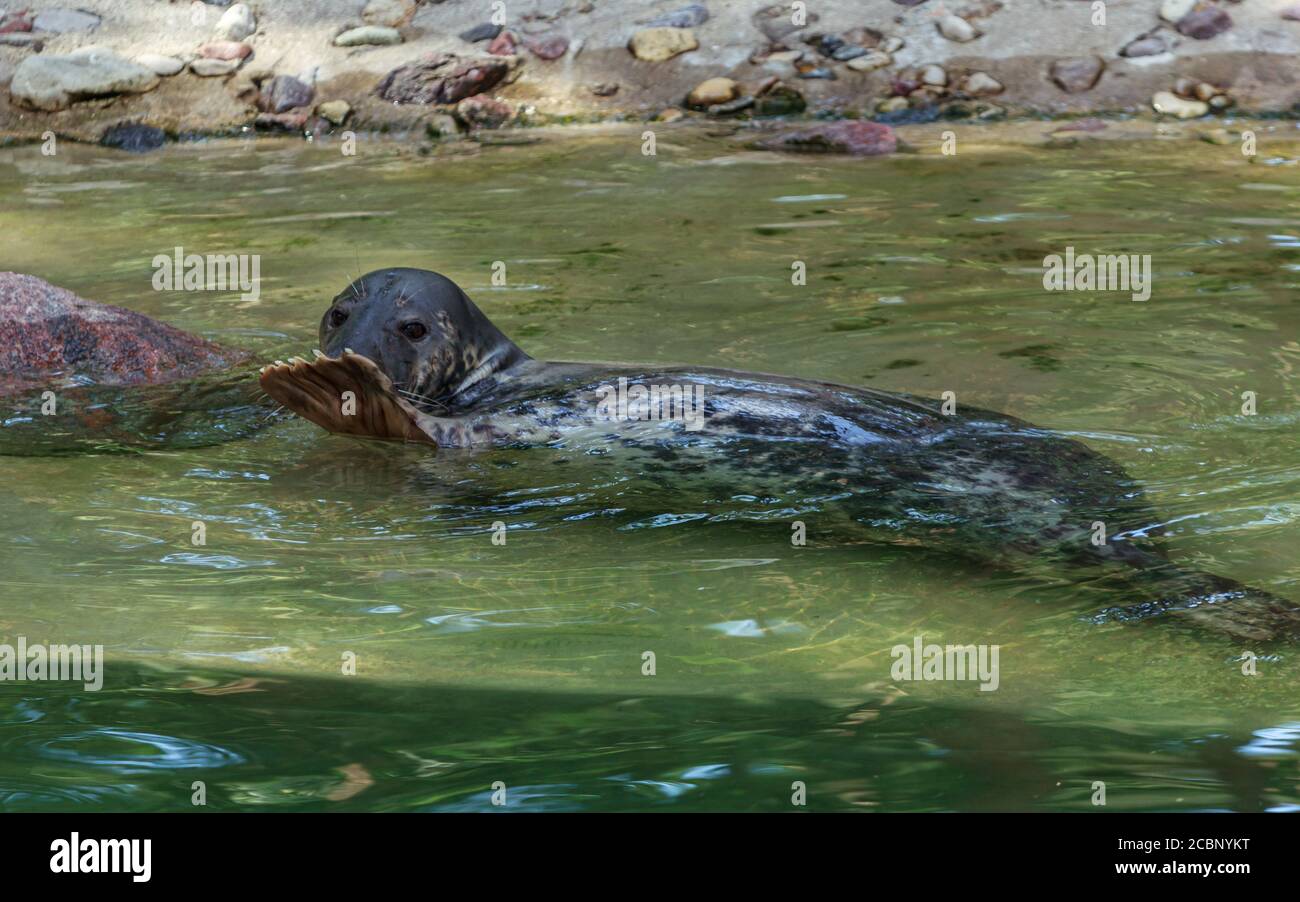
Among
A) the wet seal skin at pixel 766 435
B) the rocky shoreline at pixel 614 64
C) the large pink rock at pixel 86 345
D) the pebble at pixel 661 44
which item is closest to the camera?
the wet seal skin at pixel 766 435

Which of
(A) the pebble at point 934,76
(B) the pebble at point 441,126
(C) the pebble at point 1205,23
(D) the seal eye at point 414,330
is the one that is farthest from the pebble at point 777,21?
(D) the seal eye at point 414,330

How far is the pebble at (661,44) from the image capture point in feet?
41.3

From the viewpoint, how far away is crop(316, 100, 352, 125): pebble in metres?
12.5

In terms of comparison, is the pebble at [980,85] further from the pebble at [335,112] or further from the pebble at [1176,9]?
the pebble at [335,112]

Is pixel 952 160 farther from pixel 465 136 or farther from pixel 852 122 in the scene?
pixel 465 136

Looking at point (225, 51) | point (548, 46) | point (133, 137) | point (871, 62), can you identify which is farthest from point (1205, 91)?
point (133, 137)

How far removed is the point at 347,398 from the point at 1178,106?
8.33 metres

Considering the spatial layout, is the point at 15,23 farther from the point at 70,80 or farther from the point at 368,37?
the point at 368,37

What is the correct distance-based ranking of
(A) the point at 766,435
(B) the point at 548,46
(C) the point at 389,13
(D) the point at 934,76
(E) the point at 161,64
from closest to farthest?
(A) the point at 766,435, (D) the point at 934,76, (B) the point at 548,46, (E) the point at 161,64, (C) the point at 389,13

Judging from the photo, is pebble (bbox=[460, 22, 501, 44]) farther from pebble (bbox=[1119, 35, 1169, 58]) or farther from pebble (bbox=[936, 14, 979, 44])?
pebble (bbox=[1119, 35, 1169, 58])

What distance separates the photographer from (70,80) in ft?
41.5

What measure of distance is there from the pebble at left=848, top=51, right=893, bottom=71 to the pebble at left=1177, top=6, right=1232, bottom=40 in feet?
7.44

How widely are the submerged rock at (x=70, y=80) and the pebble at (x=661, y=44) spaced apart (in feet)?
13.2

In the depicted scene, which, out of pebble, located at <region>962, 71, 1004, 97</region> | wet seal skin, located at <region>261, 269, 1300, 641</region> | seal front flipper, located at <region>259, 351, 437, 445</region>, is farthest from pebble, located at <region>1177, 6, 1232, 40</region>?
seal front flipper, located at <region>259, 351, 437, 445</region>
